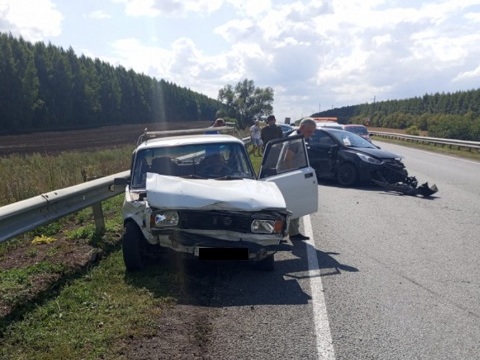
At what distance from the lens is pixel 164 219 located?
542 cm

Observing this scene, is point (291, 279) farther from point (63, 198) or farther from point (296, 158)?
point (63, 198)

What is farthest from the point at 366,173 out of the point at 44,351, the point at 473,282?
the point at 44,351

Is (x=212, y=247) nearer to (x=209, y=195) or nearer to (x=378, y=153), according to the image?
(x=209, y=195)

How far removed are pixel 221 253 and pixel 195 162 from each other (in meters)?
1.87

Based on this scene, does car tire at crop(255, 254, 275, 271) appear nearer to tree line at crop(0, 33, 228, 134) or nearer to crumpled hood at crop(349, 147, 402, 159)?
crumpled hood at crop(349, 147, 402, 159)

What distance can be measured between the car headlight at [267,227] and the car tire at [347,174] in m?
8.64

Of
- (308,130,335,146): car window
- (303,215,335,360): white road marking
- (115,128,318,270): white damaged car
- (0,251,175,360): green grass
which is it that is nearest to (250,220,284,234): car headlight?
(115,128,318,270): white damaged car

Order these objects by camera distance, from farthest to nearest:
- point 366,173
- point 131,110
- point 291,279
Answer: point 131,110
point 366,173
point 291,279

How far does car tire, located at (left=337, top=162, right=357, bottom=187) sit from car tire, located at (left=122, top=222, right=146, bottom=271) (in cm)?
899

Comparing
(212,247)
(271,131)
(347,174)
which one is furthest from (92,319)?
(347,174)

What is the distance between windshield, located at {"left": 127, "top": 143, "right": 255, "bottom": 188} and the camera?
670cm

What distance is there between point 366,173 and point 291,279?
828 centimetres

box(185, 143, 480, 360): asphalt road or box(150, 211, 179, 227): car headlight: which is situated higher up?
box(150, 211, 179, 227): car headlight

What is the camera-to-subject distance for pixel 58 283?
5.43 m
